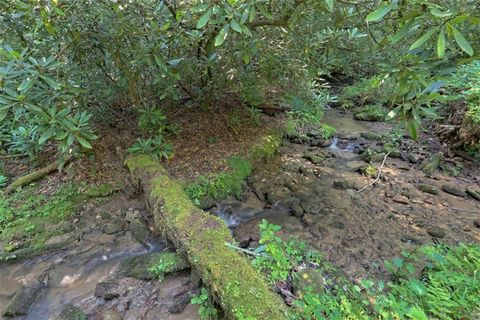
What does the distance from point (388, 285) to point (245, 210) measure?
6.73 feet

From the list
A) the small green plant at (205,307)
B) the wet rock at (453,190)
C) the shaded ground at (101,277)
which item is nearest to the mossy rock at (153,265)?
the shaded ground at (101,277)

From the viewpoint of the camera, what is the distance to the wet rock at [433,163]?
17.1ft

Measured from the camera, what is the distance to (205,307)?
2.67m

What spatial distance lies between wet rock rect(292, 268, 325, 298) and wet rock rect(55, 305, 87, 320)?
1.91 meters

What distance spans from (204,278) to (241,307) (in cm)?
54

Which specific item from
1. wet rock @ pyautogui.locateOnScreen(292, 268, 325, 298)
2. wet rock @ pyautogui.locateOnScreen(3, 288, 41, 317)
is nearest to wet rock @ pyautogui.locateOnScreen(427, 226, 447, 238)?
wet rock @ pyautogui.locateOnScreen(292, 268, 325, 298)

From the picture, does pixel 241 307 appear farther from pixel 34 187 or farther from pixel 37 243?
pixel 34 187

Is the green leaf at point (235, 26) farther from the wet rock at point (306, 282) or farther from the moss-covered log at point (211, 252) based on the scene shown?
the wet rock at point (306, 282)

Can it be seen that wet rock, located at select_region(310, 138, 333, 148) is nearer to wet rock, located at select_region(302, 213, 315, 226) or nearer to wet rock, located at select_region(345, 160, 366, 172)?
wet rock, located at select_region(345, 160, 366, 172)

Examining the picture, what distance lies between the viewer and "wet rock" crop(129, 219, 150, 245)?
147 inches

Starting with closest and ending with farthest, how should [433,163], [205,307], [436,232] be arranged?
[205,307]
[436,232]
[433,163]

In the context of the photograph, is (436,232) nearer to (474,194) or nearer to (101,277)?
(474,194)

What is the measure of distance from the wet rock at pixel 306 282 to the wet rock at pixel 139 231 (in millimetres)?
1932

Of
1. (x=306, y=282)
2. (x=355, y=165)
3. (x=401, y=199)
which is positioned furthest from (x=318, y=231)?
(x=355, y=165)
